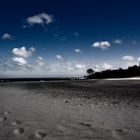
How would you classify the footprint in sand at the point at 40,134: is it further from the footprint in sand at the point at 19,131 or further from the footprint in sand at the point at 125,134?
the footprint in sand at the point at 125,134

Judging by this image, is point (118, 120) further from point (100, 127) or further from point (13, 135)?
point (13, 135)

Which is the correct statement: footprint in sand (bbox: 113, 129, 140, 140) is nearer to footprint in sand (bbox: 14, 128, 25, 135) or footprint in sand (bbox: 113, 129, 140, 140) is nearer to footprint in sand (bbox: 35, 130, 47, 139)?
footprint in sand (bbox: 35, 130, 47, 139)

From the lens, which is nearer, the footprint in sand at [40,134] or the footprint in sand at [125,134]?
the footprint in sand at [125,134]

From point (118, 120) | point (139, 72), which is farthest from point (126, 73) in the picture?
point (118, 120)

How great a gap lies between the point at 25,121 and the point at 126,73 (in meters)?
101

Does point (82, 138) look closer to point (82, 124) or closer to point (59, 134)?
point (59, 134)

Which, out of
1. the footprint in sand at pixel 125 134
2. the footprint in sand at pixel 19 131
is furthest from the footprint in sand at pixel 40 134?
the footprint in sand at pixel 125 134

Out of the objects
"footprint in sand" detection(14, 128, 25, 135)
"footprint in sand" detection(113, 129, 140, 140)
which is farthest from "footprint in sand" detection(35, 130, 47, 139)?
"footprint in sand" detection(113, 129, 140, 140)

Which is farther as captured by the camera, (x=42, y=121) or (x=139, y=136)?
(x=42, y=121)

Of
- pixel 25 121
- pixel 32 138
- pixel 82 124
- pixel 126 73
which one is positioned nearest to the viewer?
pixel 32 138

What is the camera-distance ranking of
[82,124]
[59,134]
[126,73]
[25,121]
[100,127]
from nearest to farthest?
[59,134]
[100,127]
[82,124]
[25,121]
[126,73]

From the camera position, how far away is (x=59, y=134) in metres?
4.98

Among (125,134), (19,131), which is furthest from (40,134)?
(125,134)

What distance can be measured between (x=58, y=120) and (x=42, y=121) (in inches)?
23.2
